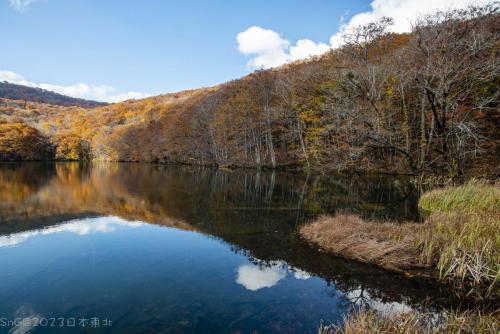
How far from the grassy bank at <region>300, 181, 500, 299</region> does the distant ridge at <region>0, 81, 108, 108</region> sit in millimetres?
206167

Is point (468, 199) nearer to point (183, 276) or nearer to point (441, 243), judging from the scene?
point (441, 243)

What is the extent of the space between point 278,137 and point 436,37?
113ft

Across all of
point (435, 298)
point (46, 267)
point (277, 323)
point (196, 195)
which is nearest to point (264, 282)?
point (277, 323)

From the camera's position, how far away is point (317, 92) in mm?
44625

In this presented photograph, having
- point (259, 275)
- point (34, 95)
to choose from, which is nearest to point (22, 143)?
point (259, 275)

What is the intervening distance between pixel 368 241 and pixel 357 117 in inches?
602

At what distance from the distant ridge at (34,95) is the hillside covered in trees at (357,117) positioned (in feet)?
339

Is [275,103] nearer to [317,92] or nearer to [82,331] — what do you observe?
[317,92]

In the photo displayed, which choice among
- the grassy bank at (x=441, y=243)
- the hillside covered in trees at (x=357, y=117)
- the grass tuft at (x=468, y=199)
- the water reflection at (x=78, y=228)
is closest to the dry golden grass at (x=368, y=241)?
the grassy bank at (x=441, y=243)

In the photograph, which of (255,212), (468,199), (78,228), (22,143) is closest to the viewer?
(468,199)

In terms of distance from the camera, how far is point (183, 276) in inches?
333

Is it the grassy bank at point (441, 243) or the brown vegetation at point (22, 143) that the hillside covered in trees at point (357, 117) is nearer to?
the brown vegetation at point (22, 143)

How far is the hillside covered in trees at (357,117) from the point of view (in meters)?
18.4

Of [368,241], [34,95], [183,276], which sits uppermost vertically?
[34,95]
